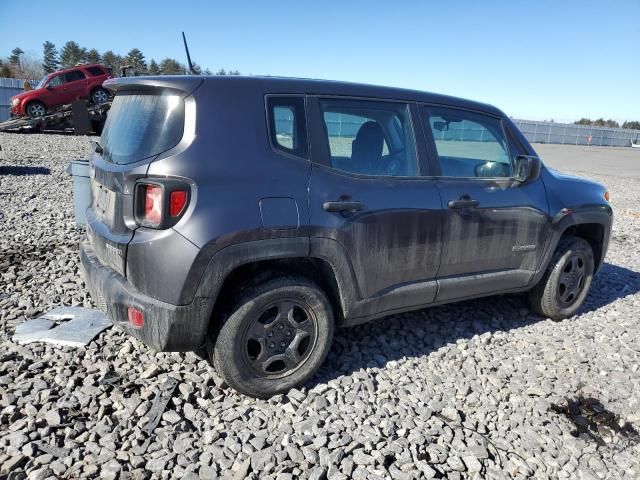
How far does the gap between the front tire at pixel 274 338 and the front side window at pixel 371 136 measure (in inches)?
34.8

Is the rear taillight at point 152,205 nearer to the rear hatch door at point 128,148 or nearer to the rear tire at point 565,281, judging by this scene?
the rear hatch door at point 128,148

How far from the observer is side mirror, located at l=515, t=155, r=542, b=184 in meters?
3.86

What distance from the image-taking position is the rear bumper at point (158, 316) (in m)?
2.64

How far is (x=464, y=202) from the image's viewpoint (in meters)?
3.54

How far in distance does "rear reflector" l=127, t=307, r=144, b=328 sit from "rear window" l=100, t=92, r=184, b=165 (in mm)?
848

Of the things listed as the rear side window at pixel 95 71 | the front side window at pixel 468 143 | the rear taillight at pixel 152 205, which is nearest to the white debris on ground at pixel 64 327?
the rear taillight at pixel 152 205

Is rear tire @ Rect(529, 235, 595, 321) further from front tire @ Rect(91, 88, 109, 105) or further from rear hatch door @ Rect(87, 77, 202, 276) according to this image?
front tire @ Rect(91, 88, 109, 105)

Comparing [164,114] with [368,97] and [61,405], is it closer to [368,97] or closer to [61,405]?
[368,97]

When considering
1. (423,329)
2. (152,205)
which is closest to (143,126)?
(152,205)

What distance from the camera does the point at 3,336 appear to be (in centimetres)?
358

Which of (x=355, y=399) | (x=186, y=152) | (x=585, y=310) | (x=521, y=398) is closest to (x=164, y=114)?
(x=186, y=152)

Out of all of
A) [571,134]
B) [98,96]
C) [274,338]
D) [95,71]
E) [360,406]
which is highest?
[95,71]

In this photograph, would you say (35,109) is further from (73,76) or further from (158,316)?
(158,316)

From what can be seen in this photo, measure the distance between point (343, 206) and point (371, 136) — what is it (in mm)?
739
